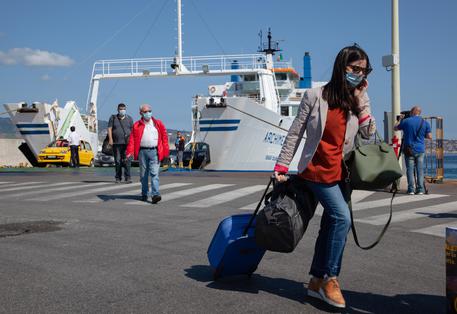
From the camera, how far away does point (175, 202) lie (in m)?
10.1

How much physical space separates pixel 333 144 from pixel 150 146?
6.16 meters

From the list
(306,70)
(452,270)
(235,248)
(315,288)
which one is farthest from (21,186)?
(306,70)

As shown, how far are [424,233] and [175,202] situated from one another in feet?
15.0

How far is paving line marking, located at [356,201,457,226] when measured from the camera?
26.2 ft

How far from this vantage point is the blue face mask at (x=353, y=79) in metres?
3.91

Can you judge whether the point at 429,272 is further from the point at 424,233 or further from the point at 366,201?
the point at 366,201

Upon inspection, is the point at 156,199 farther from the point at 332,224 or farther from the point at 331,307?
the point at 331,307

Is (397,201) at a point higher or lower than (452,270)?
lower

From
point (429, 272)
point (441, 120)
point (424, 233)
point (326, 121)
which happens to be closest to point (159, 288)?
point (326, 121)

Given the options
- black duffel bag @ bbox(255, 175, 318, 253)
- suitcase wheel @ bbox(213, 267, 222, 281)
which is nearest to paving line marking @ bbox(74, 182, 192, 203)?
suitcase wheel @ bbox(213, 267, 222, 281)

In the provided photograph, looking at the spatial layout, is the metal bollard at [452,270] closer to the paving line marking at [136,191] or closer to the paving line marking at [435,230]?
→ the paving line marking at [435,230]

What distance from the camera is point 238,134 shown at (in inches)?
1029

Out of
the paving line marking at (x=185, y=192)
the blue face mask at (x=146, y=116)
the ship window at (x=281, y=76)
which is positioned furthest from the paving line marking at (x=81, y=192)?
the ship window at (x=281, y=76)

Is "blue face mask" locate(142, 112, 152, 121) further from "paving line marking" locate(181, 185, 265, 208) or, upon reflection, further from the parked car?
the parked car
